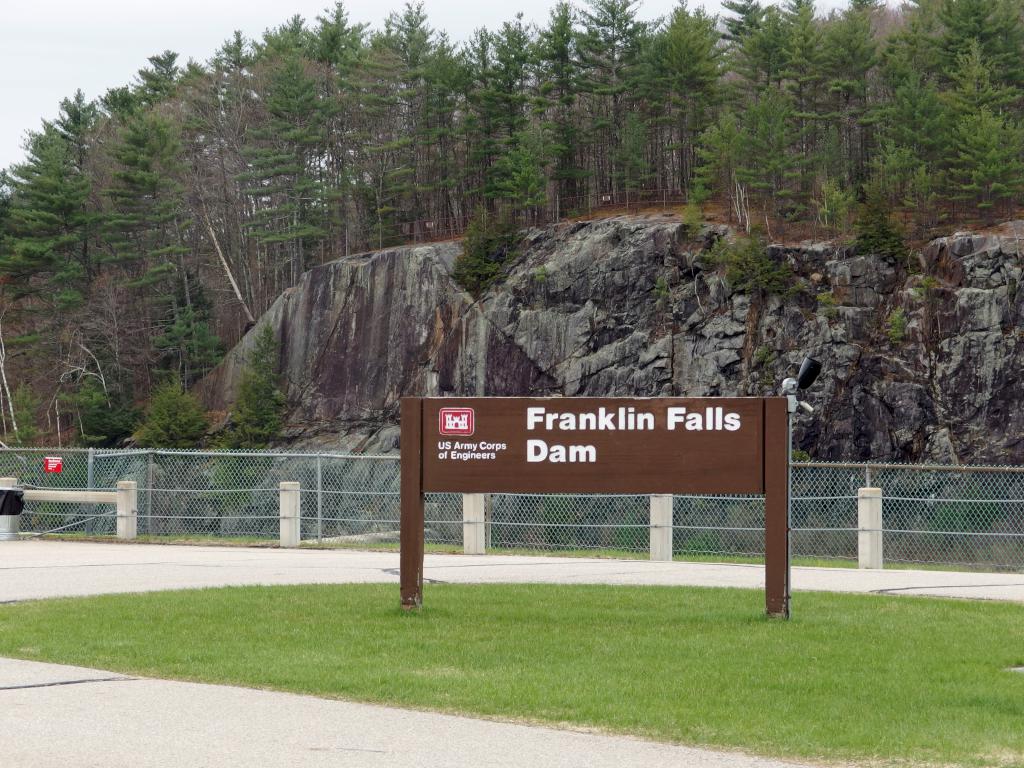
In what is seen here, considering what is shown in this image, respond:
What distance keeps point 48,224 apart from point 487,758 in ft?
221

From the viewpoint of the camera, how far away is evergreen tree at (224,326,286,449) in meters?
58.6

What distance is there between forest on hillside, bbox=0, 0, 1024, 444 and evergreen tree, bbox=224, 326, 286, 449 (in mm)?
7725

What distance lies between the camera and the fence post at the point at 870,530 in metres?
17.0

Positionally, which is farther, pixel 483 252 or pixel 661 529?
pixel 483 252

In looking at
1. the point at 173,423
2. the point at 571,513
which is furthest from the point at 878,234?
the point at 173,423

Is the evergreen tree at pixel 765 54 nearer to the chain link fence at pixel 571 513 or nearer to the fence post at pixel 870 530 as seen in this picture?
the chain link fence at pixel 571 513

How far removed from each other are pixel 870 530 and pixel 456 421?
25.4 ft

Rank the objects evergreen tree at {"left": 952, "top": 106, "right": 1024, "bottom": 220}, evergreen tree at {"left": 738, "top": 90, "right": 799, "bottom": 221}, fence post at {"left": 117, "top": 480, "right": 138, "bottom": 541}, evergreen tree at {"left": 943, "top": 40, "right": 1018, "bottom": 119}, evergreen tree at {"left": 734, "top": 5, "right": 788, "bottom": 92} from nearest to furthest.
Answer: fence post at {"left": 117, "top": 480, "right": 138, "bottom": 541} < evergreen tree at {"left": 952, "top": 106, "right": 1024, "bottom": 220} < evergreen tree at {"left": 943, "top": 40, "right": 1018, "bottom": 119} < evergreen tree at {"left": 738, "top": 90, "right": 799, "bottom": 221} < evergreen tree at {"left": 734, "top": 5, "right": 788, "bottom": 92}

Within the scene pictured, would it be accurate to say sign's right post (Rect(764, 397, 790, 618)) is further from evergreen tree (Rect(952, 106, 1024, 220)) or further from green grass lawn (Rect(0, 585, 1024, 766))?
evergreen tree (Rect(952, 106, 1024, 220))

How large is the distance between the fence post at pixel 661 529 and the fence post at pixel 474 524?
262cm

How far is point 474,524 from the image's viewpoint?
18.9m

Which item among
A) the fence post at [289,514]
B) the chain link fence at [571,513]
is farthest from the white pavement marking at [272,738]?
the chain link fence at [571,513]

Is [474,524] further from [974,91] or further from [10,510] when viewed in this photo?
[974,91]

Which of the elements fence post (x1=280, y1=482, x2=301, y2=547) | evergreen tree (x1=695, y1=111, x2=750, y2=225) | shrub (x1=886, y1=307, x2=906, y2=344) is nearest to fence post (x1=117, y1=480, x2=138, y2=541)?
fence post (x1=280, y1=482, x2=301, y2=547)
